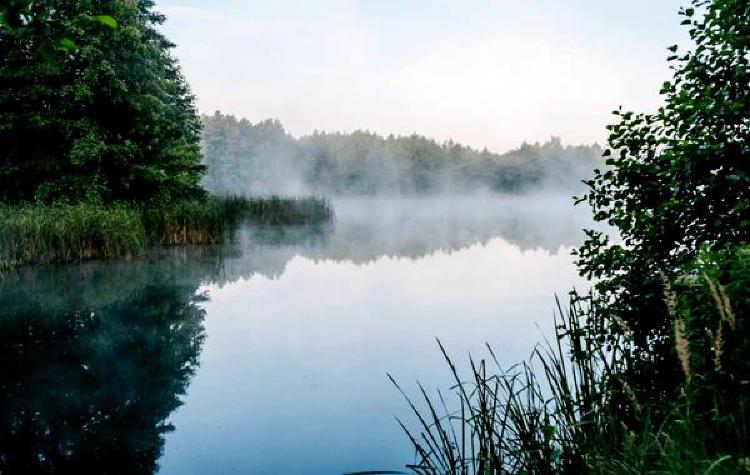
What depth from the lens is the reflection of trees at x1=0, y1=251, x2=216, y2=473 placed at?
437 centimetres

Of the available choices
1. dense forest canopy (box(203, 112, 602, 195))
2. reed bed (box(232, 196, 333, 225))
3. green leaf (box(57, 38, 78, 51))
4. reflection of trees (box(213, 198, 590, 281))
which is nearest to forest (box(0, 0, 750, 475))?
green leaf (box(57, 38, 78, 51))

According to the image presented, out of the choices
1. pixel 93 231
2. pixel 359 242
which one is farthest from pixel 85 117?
pixel 359 242

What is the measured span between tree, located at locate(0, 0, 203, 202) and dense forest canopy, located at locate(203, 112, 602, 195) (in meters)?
59.9

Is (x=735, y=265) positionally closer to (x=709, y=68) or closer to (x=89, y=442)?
(x=709, y=68)

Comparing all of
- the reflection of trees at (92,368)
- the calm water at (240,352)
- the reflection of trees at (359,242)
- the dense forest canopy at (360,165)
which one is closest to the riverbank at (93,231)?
the calm water at (240,352)

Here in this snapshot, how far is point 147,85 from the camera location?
19641 millimetres

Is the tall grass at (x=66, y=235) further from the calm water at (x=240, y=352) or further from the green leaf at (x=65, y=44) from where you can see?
the green leaf at (x=65, y=44)

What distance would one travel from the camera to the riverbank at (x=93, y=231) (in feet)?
41.3

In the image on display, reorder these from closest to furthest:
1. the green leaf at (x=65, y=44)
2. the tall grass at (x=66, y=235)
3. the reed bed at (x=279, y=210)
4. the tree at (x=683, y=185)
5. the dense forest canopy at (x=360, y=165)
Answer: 1. the green leaf at (x=65, y=44)
2. the tree at (x=683, y=185)
3. the tall grass at (x=66, y=235)
4. the reed bed at (x=279, y=210)
5. the dense forest canopy at (x=360, y=165)

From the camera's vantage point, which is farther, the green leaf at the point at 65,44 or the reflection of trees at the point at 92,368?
the reflection of trees at the point at 92,368

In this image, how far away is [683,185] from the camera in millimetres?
3438

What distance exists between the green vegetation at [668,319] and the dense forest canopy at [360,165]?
7694 cm

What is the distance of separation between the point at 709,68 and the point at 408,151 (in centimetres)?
8338

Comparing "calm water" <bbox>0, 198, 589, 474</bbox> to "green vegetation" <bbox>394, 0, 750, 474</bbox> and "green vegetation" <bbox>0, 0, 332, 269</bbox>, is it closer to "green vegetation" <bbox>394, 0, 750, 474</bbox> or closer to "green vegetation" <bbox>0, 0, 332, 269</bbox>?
"green vegetation" <bbox>394, 0, 750, 474</bbox>
